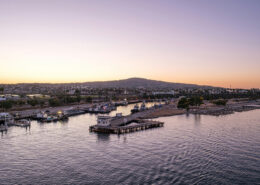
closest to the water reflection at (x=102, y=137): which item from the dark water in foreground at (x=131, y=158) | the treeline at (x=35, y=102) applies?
the dark water in foreground at (x=131, y=158)

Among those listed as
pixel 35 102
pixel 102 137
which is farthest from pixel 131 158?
pixel 35 102

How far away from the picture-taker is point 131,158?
117ft

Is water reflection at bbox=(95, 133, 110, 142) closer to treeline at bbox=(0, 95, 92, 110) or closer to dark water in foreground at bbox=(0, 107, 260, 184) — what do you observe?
dark water in foreground at bbox=(0, 107, 260, 184)

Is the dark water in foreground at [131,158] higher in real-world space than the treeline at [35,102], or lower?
lower

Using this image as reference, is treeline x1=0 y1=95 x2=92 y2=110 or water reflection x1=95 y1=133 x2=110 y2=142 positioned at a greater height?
treeline x1=0 y1=95 x2=92 y2=110

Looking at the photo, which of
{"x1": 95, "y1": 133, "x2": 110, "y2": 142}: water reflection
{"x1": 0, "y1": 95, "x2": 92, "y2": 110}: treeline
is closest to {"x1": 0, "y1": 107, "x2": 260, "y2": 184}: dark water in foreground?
{"x1": 95, "y1": 133, "x2": 110, "y2": 142}: water reflection

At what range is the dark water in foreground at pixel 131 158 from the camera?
28644 mm

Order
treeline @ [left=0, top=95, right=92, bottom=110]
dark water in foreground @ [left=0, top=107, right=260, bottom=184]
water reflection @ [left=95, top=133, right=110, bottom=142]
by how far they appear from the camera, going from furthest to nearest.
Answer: treeline @ [left=0, top=95, right=92, bottom=110] < water reflection @ [left=95, top=133, right=110, bottom=142] < dark water in foreground @ [left=0, top=107, right=260, bottom=184]

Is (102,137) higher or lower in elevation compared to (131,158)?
higher

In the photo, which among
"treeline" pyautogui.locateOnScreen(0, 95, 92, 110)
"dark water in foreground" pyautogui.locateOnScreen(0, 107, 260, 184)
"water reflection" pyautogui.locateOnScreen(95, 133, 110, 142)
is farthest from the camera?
"treeline" pyautogui.locateOnScreen(0, 95, 92, 110)

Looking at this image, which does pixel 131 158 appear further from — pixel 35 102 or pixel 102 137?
pixel 35 102

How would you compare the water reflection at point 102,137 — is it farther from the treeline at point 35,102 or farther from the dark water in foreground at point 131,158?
the treeline at point 35,102

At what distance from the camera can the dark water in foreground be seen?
28.6 meters

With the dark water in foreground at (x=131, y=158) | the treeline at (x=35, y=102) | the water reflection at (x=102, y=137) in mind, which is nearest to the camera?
the dark water in foreground at (x=131, y=158)
